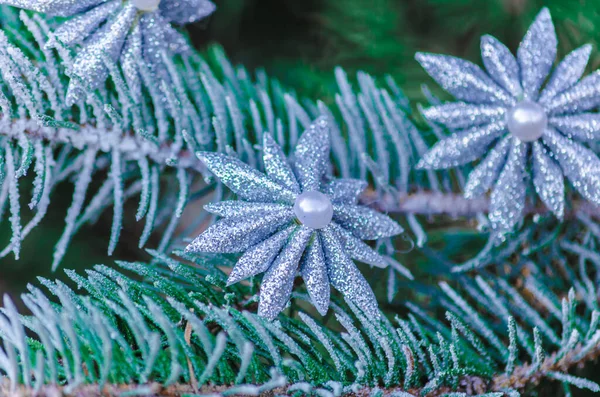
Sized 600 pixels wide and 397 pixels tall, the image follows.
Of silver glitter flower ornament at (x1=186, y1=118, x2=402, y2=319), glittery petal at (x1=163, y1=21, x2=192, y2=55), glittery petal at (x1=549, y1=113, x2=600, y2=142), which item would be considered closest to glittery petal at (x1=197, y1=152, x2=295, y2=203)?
silver glitter flower ornament at (x1=186, y1=118, x2=402, y2=319)

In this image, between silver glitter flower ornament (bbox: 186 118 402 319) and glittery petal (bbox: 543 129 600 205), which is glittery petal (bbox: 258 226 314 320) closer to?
silver glitter flower ornament (bbox: 186 118 402 319)

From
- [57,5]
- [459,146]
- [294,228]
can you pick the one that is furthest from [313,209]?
[57,5]

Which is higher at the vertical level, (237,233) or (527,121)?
(527,121)

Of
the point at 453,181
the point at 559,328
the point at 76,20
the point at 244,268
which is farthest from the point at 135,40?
the point at 559,328

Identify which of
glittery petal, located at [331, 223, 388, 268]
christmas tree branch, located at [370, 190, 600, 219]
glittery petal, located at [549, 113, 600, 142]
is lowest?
glittery petal, located at [331, 223, 388, 268]

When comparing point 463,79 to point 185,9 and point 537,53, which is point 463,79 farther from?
point 185,9
